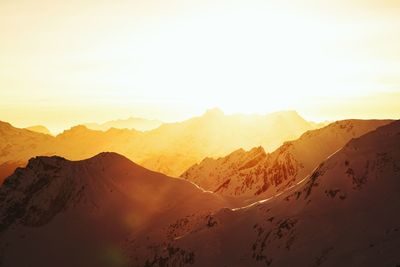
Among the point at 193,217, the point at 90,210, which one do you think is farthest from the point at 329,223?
the point at 90,210

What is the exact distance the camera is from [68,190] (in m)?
176

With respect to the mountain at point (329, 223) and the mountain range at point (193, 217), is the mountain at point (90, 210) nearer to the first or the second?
the mountain range at point (193, 217)

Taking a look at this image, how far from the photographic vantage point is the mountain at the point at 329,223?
277ft

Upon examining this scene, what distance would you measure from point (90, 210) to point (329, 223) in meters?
98.3

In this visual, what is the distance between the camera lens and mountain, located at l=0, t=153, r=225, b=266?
15288cm

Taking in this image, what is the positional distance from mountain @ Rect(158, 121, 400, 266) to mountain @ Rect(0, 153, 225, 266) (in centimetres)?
2331

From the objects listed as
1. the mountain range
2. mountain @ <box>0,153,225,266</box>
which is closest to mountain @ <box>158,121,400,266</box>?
the mountain range

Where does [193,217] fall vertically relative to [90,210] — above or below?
below

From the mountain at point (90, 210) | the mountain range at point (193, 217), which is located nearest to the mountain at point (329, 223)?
the mountain range at point (193, 217)

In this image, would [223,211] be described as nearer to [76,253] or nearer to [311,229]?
[311,229]

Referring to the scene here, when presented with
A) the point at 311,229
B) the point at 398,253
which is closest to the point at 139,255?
the point at 311,229

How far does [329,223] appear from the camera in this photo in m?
96.6

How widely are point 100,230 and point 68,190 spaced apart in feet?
75.0

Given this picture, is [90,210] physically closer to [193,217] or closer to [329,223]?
[193,217]
